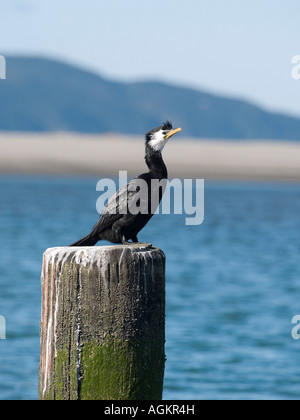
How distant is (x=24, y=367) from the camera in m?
10.9

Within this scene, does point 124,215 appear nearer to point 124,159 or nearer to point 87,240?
point 87,240

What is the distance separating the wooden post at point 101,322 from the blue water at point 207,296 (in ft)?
16.9

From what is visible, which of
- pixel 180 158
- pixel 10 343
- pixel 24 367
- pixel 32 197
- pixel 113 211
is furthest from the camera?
pixel 180 158

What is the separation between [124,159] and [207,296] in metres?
37.7

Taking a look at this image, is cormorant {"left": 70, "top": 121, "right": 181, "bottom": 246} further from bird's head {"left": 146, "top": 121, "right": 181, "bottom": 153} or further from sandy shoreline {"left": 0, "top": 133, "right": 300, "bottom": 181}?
sandy shoreline {"left": 0, "top": 133, "right": 300, "bottom": 181}

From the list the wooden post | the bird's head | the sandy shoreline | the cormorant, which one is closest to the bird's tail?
the cormorant

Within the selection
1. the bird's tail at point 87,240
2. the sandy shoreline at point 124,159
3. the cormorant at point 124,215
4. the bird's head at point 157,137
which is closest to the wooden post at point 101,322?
the bird's tail at point 87,240

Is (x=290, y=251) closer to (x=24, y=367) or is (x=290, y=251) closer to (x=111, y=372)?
(x=24, y=367)

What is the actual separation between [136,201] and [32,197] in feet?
117

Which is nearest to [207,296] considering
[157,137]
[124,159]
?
[157,137]

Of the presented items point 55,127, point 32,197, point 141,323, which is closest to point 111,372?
point 141,323

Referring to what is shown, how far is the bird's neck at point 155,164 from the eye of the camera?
668cm

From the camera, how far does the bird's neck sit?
668cm

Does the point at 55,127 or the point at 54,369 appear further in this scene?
the point at 55,127
